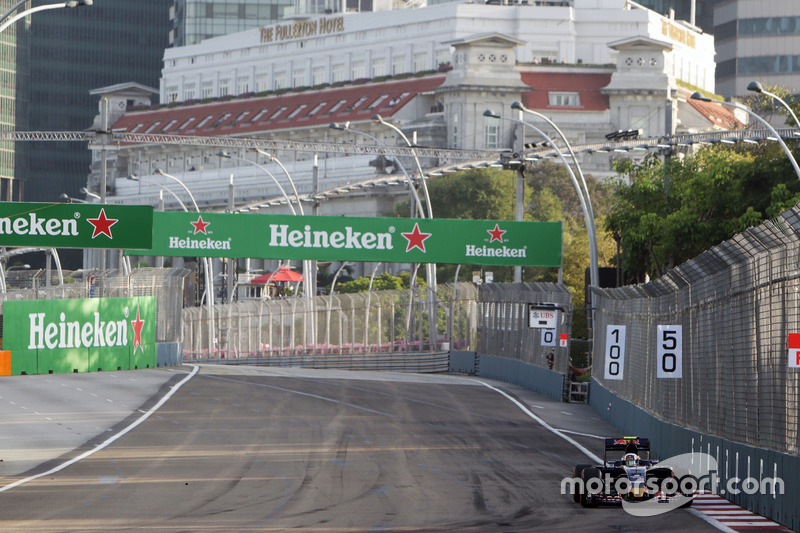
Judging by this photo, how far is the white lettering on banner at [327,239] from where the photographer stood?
5519 centimetres

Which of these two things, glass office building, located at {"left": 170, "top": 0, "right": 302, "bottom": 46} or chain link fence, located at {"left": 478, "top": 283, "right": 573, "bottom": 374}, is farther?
glass office building, located at {"left": 170, "top": 0, "right": 302, "bottom": 46}

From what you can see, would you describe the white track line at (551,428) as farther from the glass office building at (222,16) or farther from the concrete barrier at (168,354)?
the glass office building at (222,16)

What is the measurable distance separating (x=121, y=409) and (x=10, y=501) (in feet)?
48.9

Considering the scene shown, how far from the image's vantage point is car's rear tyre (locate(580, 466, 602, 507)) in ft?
62.6

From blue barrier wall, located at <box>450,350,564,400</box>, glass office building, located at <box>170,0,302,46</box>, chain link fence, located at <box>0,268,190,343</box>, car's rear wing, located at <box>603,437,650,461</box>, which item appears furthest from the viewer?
glass office building, located at <box>170,0,302,46</box>

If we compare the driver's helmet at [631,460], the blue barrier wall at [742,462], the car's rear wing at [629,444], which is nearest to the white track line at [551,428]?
the blue barrier wall at [742,462]

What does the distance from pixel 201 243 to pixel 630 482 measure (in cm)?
3802

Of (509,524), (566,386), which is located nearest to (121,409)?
(566,386)

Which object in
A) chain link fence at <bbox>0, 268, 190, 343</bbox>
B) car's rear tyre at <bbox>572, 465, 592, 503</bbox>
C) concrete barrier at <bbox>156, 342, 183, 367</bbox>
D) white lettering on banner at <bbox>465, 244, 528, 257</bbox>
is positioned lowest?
car's rear tyre at <bbox>572, 465, 592, 503</bbox>

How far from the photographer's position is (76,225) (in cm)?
4984

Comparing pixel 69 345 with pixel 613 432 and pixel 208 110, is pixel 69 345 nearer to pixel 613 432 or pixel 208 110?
pixel 613 432

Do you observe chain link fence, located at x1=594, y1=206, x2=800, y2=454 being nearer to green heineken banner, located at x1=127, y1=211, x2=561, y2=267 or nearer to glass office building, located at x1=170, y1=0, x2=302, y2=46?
green heineken banner, located at x1=127, y1=211, x2=561, y2=267

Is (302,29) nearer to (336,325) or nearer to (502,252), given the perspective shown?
(336,325)
